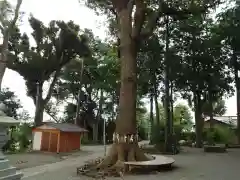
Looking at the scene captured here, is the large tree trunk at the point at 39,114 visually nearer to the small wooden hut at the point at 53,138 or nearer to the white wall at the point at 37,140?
the small wooden hut at the point at 53,138

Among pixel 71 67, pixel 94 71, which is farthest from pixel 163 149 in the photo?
pixel 71 67

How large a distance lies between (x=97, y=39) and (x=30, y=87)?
11.2 metres

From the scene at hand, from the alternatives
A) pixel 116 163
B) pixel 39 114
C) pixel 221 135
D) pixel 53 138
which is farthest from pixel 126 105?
pixel 221 135

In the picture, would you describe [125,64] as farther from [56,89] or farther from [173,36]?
[56,89]

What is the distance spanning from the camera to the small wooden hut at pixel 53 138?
2848 cm

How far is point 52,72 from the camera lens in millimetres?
35031

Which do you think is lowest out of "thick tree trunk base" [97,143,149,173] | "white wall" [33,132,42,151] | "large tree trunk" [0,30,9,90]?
"thick tree trunk base" [97,143,149,173]

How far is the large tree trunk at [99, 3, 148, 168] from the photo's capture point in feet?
45.4

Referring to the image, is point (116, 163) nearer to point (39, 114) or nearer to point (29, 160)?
point (29, 160)

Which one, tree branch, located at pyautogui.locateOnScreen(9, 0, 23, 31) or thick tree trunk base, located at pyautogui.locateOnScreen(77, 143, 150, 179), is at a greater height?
tree branch, located at pyautogui.locateOnScreen(9, 0, 23, 31)

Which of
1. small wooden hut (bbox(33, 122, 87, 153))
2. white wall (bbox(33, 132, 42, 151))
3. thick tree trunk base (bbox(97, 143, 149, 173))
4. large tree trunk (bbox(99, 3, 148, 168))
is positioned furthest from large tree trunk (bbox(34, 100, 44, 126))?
thick tree trunk base (bbox(97, 143, 149, 173))

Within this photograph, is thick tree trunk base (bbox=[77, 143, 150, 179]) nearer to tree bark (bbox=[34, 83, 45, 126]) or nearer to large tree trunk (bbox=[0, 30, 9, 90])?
large tree trunk (bbox=[0, 30, 9, 90])

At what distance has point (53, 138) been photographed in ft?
94.0

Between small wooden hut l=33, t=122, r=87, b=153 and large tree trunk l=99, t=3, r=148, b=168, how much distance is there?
15014mm
